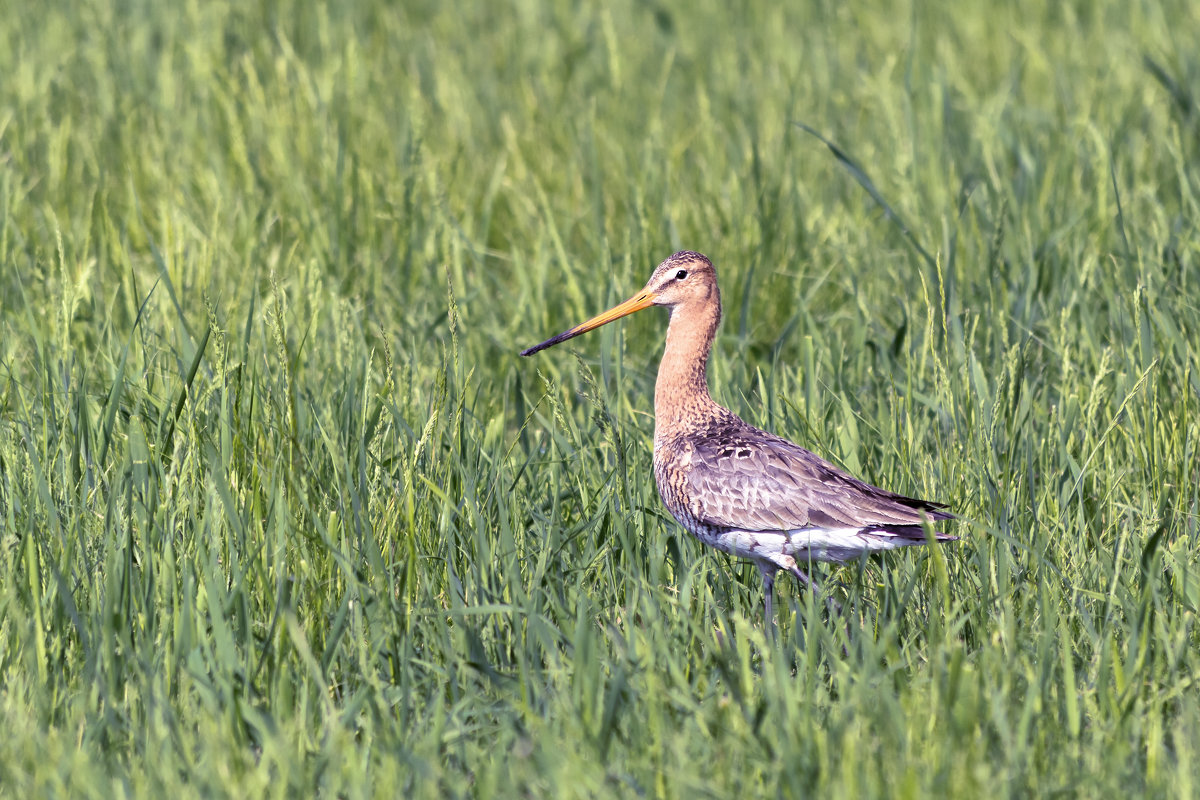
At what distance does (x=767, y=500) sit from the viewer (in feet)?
14.4

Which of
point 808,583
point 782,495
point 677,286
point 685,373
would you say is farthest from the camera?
point 677,286

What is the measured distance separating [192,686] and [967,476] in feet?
8.17

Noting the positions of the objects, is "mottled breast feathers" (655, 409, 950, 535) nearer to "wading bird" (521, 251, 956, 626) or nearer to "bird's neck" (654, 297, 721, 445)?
"wading bird" (521, 251, 956, 626)

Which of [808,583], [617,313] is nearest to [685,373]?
[617,313]

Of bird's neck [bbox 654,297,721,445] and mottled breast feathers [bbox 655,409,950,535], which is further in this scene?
bird's neck [bbox 654,297,721,445]

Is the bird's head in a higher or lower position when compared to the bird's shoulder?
higher

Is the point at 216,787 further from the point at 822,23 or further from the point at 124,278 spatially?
the point at 822,23

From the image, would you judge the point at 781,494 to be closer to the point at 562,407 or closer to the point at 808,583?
the point at 808,583

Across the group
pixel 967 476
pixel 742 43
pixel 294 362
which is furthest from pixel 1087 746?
pixel 742 43

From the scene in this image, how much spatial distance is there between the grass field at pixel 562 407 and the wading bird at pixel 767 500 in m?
0.15

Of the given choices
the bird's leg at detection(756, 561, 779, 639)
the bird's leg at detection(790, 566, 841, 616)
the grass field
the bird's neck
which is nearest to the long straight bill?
the bird's neck

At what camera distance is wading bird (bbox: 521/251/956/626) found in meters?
4.20

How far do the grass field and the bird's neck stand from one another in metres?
0.22

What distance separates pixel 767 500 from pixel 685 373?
2.66 ft
